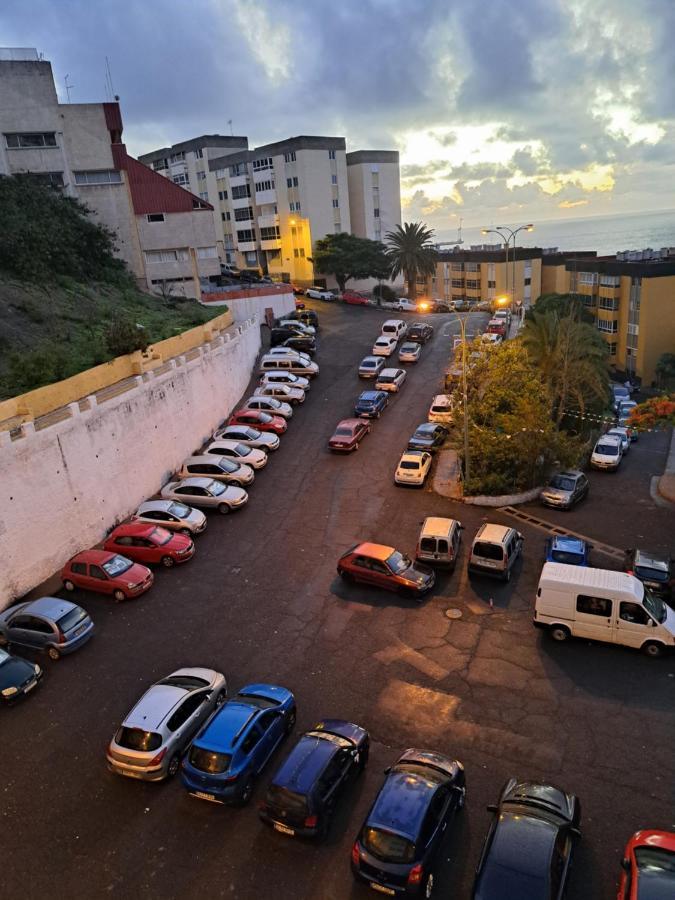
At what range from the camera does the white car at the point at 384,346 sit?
41.6m

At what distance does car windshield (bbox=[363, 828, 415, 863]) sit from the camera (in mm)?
9180

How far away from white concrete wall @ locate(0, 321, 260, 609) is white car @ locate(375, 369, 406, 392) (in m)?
10.4

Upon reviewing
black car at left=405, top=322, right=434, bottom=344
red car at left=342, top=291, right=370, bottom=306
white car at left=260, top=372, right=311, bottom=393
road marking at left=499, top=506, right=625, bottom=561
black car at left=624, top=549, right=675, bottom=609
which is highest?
red car at left=342, top=291, right=370, bottom=306

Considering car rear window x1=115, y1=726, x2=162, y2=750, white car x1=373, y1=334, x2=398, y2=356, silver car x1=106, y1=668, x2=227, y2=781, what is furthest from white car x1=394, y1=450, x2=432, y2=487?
white car x1=373, y1=334, x2=398, y2=356

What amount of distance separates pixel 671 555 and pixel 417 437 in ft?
39.1

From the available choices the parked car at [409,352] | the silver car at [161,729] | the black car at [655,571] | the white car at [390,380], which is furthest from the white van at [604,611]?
the parked car at [409,352]

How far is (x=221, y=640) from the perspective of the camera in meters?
16.3

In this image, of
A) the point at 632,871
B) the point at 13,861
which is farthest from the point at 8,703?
the point at 632,871

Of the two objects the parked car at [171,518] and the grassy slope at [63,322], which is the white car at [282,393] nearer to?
the grassy slope at [63,322]

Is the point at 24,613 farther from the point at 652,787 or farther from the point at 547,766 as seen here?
the point at 652,787

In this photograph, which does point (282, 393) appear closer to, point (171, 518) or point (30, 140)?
point (171, 518)

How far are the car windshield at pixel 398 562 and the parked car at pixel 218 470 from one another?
9.14m

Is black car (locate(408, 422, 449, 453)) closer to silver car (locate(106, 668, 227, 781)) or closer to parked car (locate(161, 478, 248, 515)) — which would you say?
parked car (locate(161, 478, 248, 515))

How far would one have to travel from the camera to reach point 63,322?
33.4 metres
